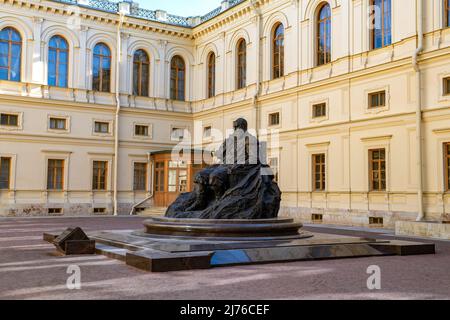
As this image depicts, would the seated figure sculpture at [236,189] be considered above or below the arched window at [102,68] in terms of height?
below

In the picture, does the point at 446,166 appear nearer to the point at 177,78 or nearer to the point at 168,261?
the point at 168,261

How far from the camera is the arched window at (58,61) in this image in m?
28.4

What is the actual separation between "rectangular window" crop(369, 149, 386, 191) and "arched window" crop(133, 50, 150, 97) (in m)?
15.3

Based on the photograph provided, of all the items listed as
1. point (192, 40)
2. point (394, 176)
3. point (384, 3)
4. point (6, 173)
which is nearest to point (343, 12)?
point (384, 3)

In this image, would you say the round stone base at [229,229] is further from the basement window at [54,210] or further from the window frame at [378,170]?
the basement window at [54,210]

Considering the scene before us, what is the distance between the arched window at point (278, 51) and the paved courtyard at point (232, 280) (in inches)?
678

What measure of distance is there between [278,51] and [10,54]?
45.0ft

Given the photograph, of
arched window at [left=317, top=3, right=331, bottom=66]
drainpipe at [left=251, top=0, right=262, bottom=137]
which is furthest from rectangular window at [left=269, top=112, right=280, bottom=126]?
arched window at [left=317, top=3, right=331, bottom=66]

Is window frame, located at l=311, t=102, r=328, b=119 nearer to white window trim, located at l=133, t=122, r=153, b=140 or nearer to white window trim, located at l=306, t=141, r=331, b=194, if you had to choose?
white window trim, located at l=306, t=141, r=331, b=194

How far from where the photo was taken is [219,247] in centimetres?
955

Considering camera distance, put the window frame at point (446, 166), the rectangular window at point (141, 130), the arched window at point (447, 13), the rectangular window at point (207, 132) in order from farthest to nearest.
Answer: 1. the rectangular window at point (207, 132)
2. the rectangular window at point (141, 130)
3. the arched window at point (447, 13)
4. the window frame at point (446, 166)

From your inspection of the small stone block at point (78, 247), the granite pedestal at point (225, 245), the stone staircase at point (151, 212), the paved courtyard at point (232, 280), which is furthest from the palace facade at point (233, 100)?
the small stone block at point (78, 247)

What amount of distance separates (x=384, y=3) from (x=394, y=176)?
6905 millimetres

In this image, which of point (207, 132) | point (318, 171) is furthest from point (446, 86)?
point (207, 132)
